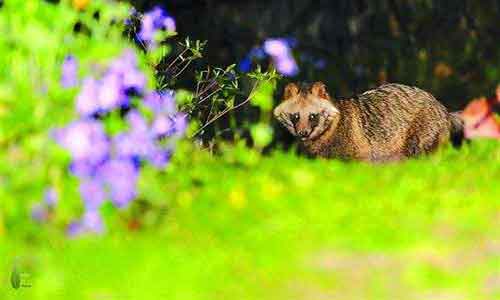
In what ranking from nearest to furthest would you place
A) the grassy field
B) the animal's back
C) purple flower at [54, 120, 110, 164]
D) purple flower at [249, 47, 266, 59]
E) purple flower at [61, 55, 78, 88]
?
the grassy field
purple flower at [54, 120, 110, 164]
purple flower at [61, 55, 78, 88]
the animal's back
purple flower at [249, 47, 266, 59]

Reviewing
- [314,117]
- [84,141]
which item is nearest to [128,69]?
[84,141]

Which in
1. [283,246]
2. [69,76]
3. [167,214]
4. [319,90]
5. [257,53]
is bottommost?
[283,246]

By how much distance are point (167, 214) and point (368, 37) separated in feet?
19.6

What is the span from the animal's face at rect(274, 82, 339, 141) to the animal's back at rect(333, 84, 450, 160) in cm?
37

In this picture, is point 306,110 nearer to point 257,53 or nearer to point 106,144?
point 257,53

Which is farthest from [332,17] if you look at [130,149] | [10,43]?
[130,149]

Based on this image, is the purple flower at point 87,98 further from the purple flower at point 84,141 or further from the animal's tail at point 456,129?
the animal's tail at point 456,129

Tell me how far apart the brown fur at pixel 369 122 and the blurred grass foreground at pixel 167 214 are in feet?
7.38

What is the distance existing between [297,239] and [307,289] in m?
0.45

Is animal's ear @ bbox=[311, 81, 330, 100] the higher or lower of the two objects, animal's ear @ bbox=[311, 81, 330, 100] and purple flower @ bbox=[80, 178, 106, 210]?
the higher

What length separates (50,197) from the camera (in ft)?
15.5

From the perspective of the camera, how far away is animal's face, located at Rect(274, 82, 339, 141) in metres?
8.03

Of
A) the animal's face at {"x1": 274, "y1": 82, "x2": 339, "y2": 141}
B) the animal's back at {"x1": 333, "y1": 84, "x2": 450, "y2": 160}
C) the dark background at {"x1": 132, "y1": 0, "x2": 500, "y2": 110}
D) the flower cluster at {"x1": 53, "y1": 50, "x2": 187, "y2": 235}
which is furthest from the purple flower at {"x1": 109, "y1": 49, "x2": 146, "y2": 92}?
the dark background at {"x1": 132, "y1": 0, "x2": 500, "y2": 110}

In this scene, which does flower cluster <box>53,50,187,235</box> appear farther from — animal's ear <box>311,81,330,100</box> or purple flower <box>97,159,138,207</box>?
animal's ear <box>311,81,330,100</box>
